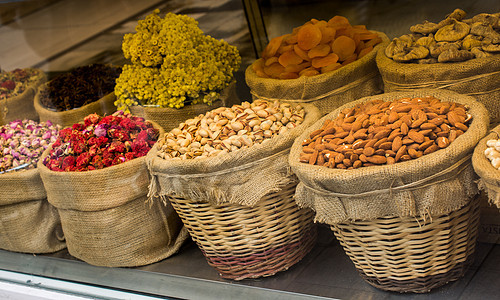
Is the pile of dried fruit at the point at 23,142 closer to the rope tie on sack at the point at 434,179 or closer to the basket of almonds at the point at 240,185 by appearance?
the basket of almonds at the point at 240,185

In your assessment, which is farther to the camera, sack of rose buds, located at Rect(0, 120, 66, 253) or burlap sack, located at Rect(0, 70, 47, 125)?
burlap sack, located at Rect(0, 70, 47, 125)

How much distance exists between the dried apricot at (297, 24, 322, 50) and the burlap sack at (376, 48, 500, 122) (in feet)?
0.83

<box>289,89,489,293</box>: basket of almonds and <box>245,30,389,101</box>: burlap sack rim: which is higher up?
<box>245,30,389,101</box>: burlap sack rim

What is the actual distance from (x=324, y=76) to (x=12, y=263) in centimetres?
142

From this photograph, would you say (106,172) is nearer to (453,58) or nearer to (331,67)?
(331,67)

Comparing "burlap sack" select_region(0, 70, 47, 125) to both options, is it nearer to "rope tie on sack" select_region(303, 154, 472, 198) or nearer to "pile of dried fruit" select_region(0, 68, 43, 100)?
"pile of dried fruit" select_region(0, 68, 43, 100)

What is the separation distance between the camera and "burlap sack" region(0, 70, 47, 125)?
2.29 meters

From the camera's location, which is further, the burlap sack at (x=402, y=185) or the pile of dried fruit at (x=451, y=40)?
the pile of dried fruit at (x=451, y=40)

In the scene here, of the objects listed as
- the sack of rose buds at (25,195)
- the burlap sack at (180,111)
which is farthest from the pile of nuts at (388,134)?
the sack of rose buds at (25,195)

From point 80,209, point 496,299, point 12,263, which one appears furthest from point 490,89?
point 12,263

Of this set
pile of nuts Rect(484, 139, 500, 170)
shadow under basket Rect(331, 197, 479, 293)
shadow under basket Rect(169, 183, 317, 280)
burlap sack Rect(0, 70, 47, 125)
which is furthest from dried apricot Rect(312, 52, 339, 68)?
burlap sack Rect(0, 70, 47, 125)

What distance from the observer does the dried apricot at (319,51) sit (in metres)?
1.76

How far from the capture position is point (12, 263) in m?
2.22

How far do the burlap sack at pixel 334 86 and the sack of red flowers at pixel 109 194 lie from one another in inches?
17.6
